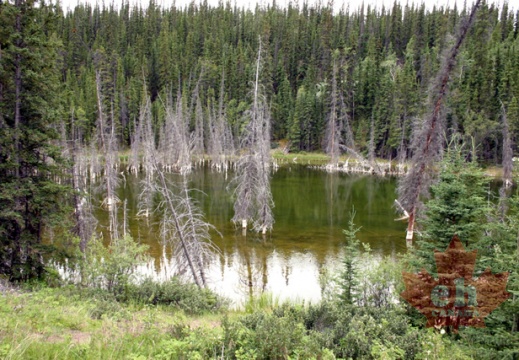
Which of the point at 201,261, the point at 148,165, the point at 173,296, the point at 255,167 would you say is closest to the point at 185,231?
the point at 201,261

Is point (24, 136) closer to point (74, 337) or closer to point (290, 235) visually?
point (74, 337)

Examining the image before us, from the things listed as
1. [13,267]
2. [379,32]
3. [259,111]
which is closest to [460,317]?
[13,267]

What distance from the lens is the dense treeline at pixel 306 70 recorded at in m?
61.5

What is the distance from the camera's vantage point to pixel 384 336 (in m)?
7.49

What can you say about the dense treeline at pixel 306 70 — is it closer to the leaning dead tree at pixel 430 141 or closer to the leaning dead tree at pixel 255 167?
the leaning dead tree at pixel 255 167

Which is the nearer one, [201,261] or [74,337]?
[74,337]

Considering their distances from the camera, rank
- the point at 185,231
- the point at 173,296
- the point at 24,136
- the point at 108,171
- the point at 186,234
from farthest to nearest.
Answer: the point at 108,171
the point at 185,231
the point at 186,234
the point at 24,136
the point at 173,296

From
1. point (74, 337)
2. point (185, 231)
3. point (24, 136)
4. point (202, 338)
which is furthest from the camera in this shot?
point (185, 231)

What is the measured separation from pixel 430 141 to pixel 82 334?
21.1 m

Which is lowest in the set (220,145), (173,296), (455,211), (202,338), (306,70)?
(173,296)

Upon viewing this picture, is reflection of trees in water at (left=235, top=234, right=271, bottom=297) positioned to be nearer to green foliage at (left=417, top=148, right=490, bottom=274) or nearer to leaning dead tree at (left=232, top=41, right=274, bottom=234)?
leaning dead tree at (left=232, top=41, right=274, bottom=234)

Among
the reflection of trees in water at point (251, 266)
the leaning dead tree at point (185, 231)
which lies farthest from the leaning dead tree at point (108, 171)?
the reflection of trees in water at point (251, 266)

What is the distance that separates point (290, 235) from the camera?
27797mm

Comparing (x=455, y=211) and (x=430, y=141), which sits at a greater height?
(x=430, y=141)
